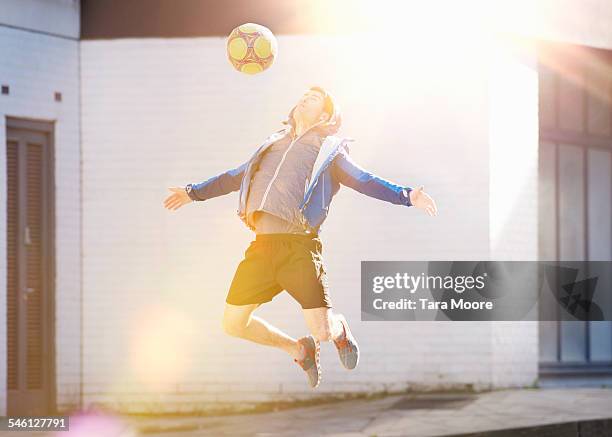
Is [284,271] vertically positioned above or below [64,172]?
below

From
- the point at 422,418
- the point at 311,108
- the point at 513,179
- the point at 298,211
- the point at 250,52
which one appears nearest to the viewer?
the point at 298,211

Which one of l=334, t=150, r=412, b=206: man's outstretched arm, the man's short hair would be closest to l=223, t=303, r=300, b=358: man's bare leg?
l=334, t=150, r=412, b=206: man's outstretched arm

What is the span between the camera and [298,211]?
6238 mm

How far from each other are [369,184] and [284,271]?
638 millimetres

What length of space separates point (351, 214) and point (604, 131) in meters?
3.26

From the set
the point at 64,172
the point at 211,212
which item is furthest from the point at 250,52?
the point at 64,172

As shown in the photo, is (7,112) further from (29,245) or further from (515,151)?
(515,151)

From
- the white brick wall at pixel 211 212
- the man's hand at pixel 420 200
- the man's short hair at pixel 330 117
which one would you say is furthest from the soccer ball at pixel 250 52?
the white brick wall at pixel 211 212

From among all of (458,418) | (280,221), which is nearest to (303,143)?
(280,221)

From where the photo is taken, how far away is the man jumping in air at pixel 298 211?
20.5 ft

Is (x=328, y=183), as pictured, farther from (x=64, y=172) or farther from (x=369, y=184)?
(x=64, y=172)

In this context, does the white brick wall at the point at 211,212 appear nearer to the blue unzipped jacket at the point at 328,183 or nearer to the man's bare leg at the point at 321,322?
the blue unzipped jacket at the point at 328,183

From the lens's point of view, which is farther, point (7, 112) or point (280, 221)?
point (7, 112)

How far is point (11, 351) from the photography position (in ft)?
36.5
